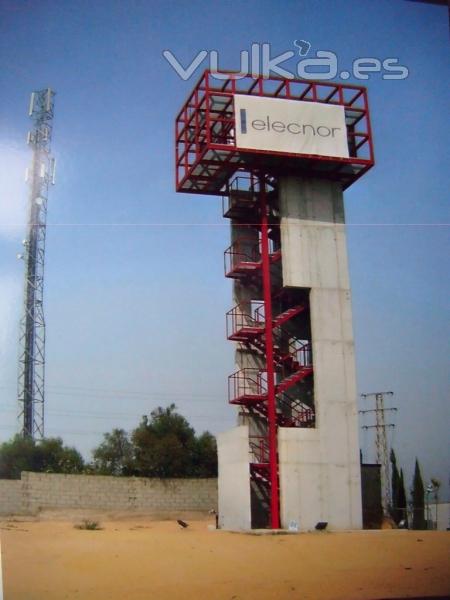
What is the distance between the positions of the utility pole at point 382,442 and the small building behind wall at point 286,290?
842 millimetres

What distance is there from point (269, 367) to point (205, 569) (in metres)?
9.11

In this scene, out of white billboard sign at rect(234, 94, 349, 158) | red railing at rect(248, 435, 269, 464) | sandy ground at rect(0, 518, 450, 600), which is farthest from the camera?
red railing at rect(248, 435, 269, 464)

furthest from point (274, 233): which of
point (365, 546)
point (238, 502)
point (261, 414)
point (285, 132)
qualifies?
point (365, 546)

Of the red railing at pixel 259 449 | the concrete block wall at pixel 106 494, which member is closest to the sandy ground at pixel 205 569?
the concrete block wall at pixel 106 494

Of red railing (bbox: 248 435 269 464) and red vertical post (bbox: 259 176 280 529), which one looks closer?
red vertical post (bbox: 259 176 280 529)

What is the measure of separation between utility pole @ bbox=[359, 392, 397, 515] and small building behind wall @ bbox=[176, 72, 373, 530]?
2.76ft

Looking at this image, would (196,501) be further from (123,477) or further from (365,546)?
(365,546)

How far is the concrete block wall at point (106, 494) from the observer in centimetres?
1416

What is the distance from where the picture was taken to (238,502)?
17.9 metres

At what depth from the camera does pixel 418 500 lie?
660 inches

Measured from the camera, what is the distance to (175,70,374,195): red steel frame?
17456 millimetres

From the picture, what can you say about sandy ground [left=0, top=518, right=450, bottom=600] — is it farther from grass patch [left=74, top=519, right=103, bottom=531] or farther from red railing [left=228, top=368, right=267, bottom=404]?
red railing [left=228, top=368, right=267, bottom=404]

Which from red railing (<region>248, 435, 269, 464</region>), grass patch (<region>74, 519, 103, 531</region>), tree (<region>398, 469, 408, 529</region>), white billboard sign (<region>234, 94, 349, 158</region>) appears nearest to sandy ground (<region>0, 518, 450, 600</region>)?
grass patch (<region>74, 519, 103, 531</region>)

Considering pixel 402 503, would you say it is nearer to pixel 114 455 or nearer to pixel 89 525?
pixel 114 455
